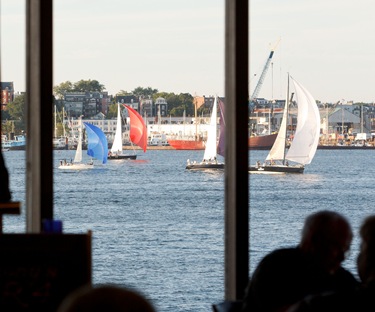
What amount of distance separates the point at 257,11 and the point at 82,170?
11108mm

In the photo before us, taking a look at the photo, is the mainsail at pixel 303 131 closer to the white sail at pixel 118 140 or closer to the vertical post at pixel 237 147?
the white sail at pixel 118 140

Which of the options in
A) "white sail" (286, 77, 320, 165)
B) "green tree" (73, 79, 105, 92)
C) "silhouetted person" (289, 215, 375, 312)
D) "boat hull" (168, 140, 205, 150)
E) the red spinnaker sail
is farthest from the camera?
"boat hull" (168, 140, 205, 150)

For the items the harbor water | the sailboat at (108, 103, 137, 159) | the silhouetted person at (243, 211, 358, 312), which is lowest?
the harbor water

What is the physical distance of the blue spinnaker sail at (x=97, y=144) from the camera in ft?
121

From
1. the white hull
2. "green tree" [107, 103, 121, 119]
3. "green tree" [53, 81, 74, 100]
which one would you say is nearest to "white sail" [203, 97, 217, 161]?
"green tree" [107, 103, 121, 119]


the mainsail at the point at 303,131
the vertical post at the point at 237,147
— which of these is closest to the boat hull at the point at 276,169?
the mainsail at the point at 303,131

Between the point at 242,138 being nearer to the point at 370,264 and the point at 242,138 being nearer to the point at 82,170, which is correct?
the point at 370,264

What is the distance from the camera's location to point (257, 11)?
3975 cm

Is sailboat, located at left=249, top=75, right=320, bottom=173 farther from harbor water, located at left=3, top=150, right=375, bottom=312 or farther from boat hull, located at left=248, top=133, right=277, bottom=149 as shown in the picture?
boat hull, located at left=248, top=133, right=277, bottom=149

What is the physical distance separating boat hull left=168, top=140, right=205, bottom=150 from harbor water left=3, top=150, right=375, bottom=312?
0.64m

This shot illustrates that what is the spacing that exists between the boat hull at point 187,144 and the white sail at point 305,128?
10.3 metres

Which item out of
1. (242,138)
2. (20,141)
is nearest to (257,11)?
(20,141)

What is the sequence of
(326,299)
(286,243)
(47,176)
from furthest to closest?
1. (286,243)
2. (47,176)
3. (326,299)

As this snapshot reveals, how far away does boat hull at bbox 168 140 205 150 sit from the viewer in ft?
146
